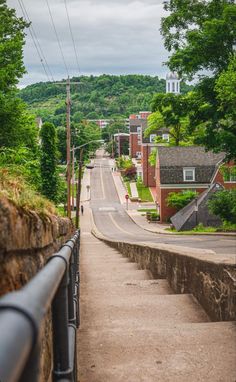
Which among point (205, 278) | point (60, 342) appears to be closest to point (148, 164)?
point (205, 278)

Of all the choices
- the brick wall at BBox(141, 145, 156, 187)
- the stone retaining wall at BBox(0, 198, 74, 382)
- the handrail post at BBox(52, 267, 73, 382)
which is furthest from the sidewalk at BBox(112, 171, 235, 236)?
the handrail post at BBox(52, 267, 73, 382)

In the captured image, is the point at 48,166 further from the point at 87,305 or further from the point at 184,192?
the point at 87,305

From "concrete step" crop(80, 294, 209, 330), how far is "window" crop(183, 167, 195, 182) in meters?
46.5

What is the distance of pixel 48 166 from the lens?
56.9 meters

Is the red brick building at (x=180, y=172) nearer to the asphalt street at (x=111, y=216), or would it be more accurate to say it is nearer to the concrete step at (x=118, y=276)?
the asphalt street at (x=111, y=216)

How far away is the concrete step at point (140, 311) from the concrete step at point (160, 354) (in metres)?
0.38

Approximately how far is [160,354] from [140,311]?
1882 millimetres

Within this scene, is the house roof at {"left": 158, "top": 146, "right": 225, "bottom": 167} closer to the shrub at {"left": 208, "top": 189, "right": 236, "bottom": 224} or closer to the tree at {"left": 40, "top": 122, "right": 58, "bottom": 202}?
the tree at {"left": 40, "top": 122, "right": 58, "bottom": 202}

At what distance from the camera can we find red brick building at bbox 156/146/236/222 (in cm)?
5344

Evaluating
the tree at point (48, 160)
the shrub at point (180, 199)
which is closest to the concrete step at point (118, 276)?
the shrub at point (180, 199)

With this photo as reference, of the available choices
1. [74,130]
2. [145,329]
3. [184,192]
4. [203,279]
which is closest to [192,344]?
[145,329]

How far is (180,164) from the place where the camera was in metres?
53.5

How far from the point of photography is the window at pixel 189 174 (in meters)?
53.6

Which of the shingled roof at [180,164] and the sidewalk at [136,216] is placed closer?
the sidewalk at [136,216]
